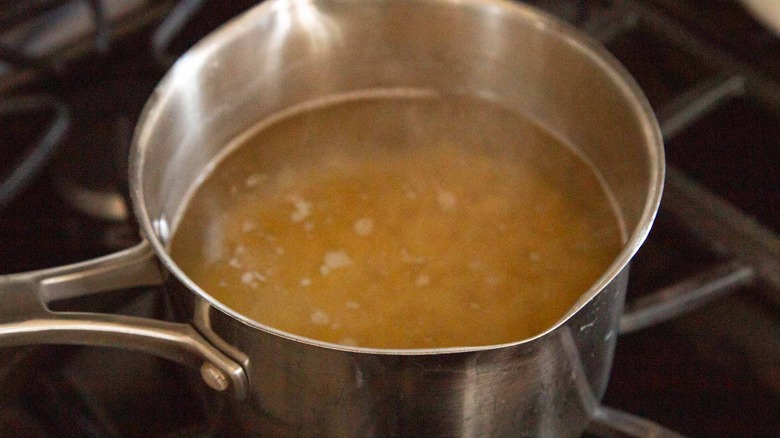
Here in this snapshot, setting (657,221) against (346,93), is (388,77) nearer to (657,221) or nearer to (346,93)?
(346,93)

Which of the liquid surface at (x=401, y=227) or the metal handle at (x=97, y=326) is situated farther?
the liquid surface at (x=401, y=227)

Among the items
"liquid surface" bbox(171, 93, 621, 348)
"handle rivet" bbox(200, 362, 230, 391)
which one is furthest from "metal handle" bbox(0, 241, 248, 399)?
"liquid surface" bbox(171, 93, 621, 348)

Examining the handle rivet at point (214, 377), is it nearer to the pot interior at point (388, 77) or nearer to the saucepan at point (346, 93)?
the saucepan at point (346, 93)

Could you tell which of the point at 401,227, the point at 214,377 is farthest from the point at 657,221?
the point at 214,377

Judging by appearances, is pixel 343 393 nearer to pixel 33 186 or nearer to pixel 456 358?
pixel 456 358

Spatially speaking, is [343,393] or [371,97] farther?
[371,97]

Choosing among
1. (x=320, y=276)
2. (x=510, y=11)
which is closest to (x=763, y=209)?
(x=510, y=11)

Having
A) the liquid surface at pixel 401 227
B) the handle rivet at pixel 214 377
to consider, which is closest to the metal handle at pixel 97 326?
the handle rivet at pixel 214 377
